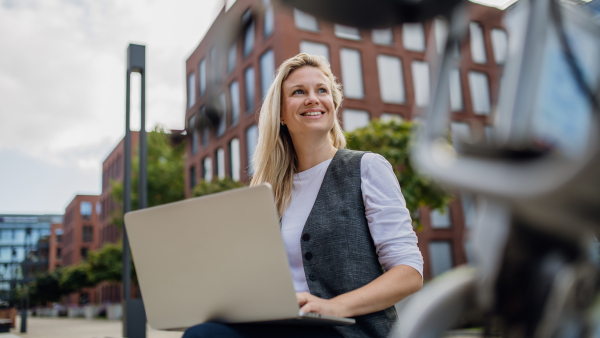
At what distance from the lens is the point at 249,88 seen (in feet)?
73.3

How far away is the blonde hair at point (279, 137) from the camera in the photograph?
2.02 m

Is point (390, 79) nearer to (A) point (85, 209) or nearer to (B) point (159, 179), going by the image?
(B) point (159, 179)

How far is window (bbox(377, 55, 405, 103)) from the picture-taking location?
71.3 feet

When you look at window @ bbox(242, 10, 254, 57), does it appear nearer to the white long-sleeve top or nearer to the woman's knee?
the woman's knee

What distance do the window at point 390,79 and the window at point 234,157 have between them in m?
6.95

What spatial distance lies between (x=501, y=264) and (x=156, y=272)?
100 centimetres

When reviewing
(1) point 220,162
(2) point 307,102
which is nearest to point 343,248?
(2) point 307,102

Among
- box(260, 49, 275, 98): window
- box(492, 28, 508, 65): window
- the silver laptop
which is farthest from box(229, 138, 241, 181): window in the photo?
box(492, 28, 508, 65): window

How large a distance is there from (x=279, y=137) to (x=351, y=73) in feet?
64.6

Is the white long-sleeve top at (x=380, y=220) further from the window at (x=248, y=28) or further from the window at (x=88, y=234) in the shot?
the window at (x=88, y=234)

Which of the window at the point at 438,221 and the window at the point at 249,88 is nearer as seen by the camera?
the window at the point at 249,88

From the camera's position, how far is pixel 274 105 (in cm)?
208

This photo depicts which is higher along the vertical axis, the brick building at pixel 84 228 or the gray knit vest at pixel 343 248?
the brick building at pixel 84 228

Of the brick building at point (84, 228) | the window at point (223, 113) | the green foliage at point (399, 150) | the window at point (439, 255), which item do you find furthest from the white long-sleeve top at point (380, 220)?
the brick building at point (84, 228)
